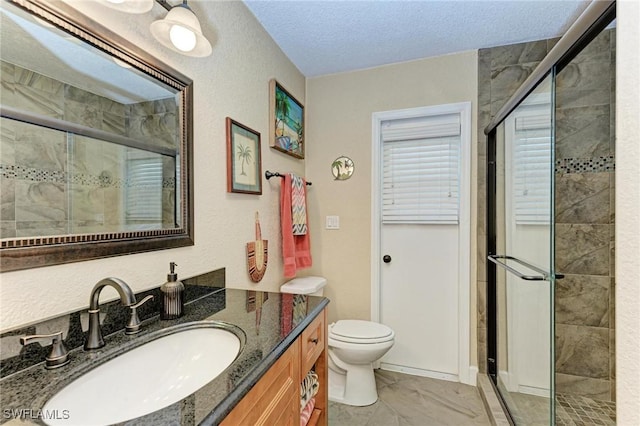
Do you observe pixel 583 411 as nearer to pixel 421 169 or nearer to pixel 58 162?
pixel 421 169

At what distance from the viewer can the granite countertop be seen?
552mm

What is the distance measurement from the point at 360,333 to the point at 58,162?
179 cm

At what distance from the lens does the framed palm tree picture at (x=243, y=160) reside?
1.54 metres

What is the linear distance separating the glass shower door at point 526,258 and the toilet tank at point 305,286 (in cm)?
121

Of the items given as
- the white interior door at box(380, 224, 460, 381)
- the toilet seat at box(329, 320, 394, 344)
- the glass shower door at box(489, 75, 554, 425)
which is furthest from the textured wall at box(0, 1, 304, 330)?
the glass shower door at box(489, 75, 554, 425)

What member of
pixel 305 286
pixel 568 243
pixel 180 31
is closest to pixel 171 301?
pixel 180 31

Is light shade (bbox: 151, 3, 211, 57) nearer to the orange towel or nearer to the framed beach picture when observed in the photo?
the framed beach picture

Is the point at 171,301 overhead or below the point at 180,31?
below

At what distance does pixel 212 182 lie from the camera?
4.70 ft

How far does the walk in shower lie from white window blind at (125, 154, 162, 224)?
1820mm

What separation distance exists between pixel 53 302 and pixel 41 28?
734 mm

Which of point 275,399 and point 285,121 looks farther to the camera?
point 285,121

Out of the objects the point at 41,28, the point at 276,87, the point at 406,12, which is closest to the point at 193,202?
the point at 41,28

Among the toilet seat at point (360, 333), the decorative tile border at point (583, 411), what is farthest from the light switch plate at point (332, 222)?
the decorative tile border at point (583, 411)
